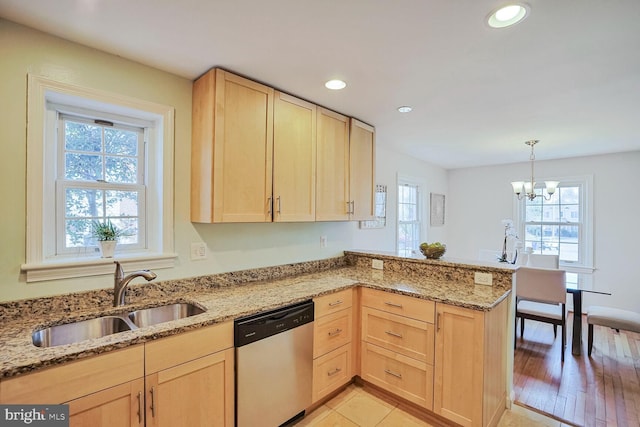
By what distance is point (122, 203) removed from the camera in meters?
1.94

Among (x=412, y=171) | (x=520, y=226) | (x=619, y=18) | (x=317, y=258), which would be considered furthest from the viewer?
(x=520, y=226)

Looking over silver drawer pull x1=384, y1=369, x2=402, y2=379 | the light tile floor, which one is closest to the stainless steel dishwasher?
the light tile floor

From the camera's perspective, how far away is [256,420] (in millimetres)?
1726

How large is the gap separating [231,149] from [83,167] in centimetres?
86

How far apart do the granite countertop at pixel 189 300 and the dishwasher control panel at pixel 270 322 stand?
0.04 metres

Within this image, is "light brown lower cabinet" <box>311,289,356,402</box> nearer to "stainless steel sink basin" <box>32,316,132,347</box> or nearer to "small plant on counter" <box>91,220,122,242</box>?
"stainless steel sink basin" <box>32,316,132,347</box>

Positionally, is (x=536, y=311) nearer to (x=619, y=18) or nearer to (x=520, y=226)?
(x=520, y=226)

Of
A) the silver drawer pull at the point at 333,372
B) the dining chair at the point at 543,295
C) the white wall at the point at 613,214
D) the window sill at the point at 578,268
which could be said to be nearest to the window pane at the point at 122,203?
the silver drawer pull at the point at 333,372

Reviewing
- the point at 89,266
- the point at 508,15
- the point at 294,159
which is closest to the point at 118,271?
the point at 89,266

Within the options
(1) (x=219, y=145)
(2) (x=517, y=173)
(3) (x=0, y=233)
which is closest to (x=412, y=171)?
(2) (x=517, y=173)

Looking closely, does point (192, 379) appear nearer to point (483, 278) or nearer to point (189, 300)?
point (189, 300)

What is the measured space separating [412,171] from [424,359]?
321 cm

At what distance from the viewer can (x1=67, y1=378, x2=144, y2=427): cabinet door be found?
3.89 ft

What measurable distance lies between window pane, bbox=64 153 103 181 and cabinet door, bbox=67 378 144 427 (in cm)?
121
